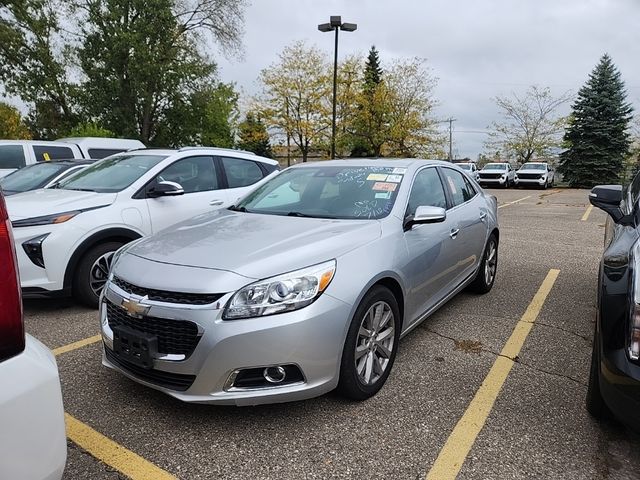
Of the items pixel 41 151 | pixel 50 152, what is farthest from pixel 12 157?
pixel 50 152

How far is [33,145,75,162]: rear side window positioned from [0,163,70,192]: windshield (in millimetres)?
2990

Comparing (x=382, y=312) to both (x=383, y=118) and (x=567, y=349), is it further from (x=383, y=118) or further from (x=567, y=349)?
(x=383, y=118)

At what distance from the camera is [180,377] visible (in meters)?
2.46

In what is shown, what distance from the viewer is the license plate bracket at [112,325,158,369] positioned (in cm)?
246

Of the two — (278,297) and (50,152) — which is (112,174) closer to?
(278,297)

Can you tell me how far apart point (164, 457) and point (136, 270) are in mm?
1000

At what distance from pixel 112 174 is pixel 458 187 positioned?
Answer: 3738mm

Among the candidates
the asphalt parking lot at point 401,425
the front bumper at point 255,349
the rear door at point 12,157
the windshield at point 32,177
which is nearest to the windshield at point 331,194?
the front bumper at point 255,349

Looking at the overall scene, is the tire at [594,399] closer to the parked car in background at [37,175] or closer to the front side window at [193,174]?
the front side window at [193,174]

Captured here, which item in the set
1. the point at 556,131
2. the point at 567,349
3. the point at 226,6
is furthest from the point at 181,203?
the point at 556,131

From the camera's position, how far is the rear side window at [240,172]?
236 inches

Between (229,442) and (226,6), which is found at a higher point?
(226,6)

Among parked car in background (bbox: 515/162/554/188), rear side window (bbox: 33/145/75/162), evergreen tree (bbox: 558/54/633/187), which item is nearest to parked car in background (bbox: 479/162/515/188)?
parked car in background (bbox: 515/162/554/188)

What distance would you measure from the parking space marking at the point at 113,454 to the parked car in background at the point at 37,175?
5.43 metres
